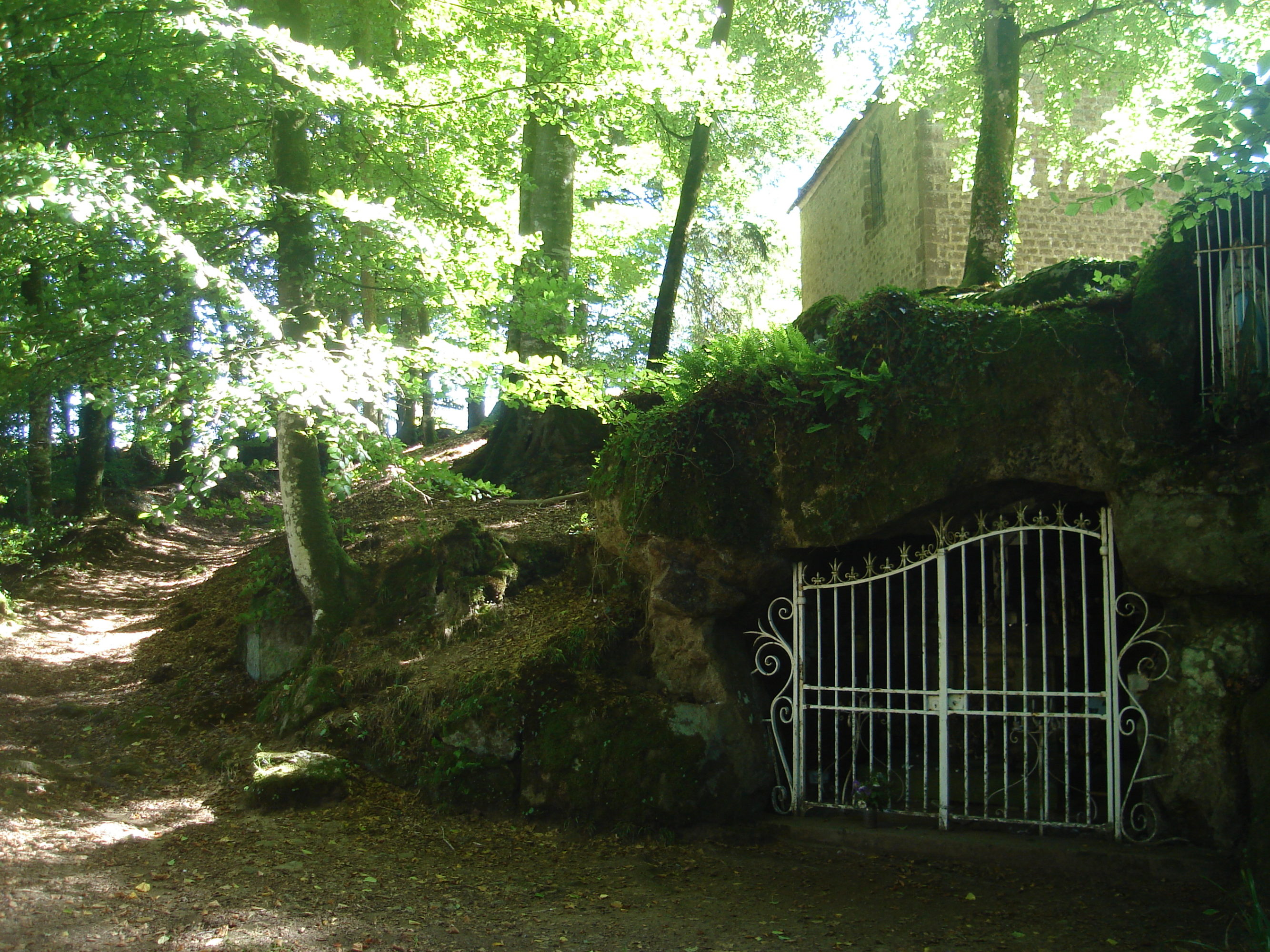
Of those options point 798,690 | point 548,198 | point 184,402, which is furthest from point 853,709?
point 548,198

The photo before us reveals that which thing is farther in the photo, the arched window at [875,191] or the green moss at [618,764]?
the arched window at [875,191]

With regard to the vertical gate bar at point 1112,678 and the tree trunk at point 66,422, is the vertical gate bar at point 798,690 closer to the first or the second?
the vertical gate bar at point 1112,678

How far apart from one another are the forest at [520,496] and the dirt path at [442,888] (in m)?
0.04

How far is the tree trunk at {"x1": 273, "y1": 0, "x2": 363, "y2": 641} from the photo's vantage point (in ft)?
29.5

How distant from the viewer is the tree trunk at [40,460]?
14.8 metres

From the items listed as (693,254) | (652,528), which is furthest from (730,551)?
(693,254)

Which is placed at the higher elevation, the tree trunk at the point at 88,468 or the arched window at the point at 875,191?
the arched window at the point at 875,191

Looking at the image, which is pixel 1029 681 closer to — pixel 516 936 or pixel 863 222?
pixel 516 936

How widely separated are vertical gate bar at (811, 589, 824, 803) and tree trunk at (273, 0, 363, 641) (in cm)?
540

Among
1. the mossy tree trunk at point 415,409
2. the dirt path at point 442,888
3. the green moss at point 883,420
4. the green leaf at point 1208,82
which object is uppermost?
the mossy tree trunk at point 415,409

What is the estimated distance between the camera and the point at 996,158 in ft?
37.3

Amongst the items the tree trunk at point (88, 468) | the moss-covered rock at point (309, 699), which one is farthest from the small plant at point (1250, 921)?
the tree trunk at point (88, 468)

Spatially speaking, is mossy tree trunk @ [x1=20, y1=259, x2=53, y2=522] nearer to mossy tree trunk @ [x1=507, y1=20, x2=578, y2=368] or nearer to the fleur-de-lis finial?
mossy tree trunk @ [x1=507, y1=20, x2=578, y2=368]

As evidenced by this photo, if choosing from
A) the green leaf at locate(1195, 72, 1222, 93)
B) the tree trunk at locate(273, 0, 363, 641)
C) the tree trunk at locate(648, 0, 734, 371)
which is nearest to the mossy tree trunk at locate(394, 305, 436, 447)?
the tree trunk at locate(273, 0, 363, 641)
